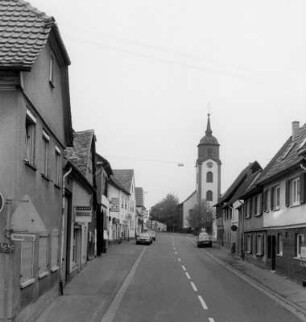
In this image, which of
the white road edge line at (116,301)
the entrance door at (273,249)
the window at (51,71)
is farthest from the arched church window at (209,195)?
the window at (51,71)

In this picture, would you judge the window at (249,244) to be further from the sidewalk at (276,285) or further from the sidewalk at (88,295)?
the sidewalk at (88,295)

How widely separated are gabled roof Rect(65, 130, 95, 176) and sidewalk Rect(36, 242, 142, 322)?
522cm

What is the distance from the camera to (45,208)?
1703 cm

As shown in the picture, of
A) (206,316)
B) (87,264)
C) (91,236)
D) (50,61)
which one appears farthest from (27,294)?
(91,236)

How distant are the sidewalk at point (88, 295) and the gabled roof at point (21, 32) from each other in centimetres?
633

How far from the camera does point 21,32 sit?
535 inches

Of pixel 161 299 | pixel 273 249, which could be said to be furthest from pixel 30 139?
pixel 273 249

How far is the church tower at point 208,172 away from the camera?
117812mm

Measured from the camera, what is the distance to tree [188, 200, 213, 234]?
104062 mm

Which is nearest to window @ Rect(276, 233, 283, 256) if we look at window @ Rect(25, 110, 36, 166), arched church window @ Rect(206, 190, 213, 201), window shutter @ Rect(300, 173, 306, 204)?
window shutter @ Rect(300, 173, 306, 204)

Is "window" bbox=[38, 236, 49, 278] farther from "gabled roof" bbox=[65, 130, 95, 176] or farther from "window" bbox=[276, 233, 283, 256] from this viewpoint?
"window" bbox=[276, 233, 283, 256]

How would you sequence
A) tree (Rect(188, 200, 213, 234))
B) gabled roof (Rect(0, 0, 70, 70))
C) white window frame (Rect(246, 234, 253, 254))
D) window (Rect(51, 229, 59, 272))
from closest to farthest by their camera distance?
gabled roof (Rect(0, 0, 70, 70)) < window (Rect(51, 229, 59, 272)) < white window frame (Rect(246, 234, 253, 254)) < tree (Rect(188, 200, 213, 234))

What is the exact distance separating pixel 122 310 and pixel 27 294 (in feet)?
10.7

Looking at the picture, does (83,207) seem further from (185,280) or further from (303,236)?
(303,236)
